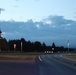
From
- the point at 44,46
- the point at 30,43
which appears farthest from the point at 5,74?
A: the point at 44,46

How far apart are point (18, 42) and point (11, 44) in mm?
8330

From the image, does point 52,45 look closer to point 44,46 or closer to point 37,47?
point 44,46

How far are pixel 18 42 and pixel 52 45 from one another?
92.3ft

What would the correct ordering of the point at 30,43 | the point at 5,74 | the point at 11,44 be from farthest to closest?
the point at 30,43 < the point at 11,44 < the point at 5,74

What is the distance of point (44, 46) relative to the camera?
636ft

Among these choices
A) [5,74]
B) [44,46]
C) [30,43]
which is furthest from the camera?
[44,46]

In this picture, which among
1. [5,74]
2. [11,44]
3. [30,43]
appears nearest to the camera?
[5,74]

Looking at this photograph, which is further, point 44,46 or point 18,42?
point 44,46

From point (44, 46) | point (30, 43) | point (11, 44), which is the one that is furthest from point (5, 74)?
point (44, 46)

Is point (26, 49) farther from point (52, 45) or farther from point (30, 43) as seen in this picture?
point (52, 45)

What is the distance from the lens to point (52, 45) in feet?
641

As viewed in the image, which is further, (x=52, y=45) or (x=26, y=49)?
(x=52, y=45)

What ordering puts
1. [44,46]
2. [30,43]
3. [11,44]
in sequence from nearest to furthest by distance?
[11,44], [30,43], [44,46]

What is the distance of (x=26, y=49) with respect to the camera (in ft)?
562
